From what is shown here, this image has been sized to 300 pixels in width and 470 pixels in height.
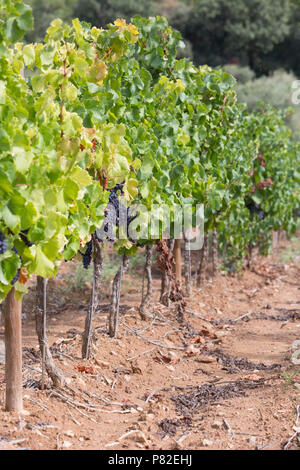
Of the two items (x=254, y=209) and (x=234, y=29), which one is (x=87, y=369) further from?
(x=234, y=29)

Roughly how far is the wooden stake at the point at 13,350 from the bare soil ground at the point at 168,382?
0.09 meters

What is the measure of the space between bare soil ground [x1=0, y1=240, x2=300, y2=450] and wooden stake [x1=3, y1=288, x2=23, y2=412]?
9cm

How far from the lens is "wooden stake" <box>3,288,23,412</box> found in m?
2.95

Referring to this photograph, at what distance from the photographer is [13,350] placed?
9.75 feet

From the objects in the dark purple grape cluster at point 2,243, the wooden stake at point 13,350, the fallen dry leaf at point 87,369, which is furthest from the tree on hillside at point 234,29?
the dark purple grape cluster at point 2,243

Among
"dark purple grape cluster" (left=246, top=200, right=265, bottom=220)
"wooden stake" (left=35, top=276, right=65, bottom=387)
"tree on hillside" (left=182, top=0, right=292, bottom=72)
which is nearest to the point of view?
"wooden stake" (left=35, top=276, right=65, bottom=387)

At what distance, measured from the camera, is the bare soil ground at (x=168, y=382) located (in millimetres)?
2988

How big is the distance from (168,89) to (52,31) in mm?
2235

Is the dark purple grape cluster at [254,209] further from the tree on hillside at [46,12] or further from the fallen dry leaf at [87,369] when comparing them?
the tree on hillside at [46,12]

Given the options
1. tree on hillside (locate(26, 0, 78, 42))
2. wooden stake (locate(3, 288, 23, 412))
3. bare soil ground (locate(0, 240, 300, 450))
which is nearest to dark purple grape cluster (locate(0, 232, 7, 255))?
wooden stake (locate(3, 288, 23, 412))

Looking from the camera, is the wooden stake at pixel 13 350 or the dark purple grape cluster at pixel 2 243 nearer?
the dark purple grape cluster at pixel 2 243

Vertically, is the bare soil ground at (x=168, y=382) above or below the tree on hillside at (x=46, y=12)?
below

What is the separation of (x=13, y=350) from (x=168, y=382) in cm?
156

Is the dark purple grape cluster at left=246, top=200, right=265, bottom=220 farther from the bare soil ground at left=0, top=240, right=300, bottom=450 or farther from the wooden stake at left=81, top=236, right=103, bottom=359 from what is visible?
the wooden stake at left=81, top=236, right=103, bottom=359
